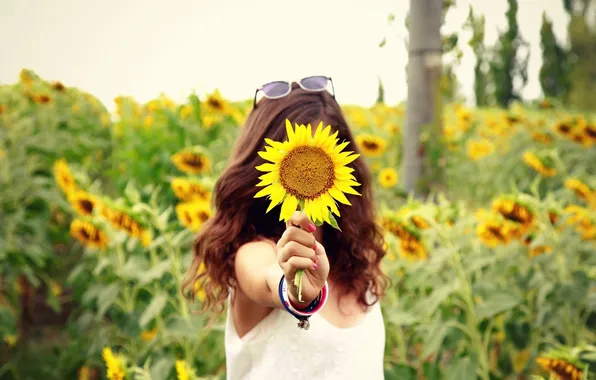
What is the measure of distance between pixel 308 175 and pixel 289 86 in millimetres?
584

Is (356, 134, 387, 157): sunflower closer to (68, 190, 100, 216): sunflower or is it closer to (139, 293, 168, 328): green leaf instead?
(68, 190, 100, 216): sunflower

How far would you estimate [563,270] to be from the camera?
200cm

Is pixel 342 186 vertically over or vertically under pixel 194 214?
over

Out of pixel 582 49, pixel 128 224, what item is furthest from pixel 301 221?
pixel 582 49

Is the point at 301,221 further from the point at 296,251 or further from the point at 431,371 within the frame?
the point at 431,371

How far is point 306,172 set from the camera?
717 mm

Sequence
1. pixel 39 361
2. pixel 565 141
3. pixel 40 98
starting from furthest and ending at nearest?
pixel 565 141 < pixel 40 98 < pixel 39 361

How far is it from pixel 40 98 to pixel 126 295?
157 centimetres

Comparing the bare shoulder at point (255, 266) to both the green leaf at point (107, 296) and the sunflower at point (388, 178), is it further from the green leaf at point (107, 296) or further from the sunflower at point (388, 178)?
the sunflower at point (388, 178)

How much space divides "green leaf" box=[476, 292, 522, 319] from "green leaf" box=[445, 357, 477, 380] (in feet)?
0.43

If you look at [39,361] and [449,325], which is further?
[39,361]

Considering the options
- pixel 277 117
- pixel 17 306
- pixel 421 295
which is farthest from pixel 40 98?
pixel 277 117

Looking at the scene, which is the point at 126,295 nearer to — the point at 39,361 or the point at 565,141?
the point at 39,361

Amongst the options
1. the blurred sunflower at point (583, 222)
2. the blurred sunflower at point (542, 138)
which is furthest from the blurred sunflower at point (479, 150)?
the blurred sunflower at point (583, 222)
